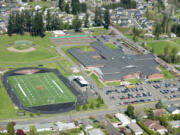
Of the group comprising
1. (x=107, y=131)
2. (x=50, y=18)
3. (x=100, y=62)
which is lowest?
(x=107, y=131)

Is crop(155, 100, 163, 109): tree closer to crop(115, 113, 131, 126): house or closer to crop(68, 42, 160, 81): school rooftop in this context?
crop(115, 113, 131, 126): house

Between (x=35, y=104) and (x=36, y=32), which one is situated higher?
(x=36, y=32)

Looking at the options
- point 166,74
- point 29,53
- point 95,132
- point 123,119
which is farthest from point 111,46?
point 95,132

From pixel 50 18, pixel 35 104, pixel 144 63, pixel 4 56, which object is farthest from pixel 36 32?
pixel 35 104

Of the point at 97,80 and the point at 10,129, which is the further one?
the point at 97,80

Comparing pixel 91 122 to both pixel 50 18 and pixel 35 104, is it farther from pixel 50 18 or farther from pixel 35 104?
pixel 50 18

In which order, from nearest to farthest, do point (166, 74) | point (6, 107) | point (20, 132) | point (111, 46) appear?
point (20, 132) → point (6, 107) → point (166, 74) → point (111, 46)

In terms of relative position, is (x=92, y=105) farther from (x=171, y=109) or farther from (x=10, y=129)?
(x=10, y=129)
